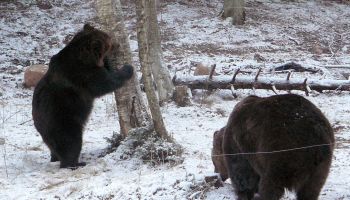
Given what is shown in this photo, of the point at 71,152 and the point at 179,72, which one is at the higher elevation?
the point at 71,152

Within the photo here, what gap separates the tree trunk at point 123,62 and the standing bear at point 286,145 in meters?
2.81

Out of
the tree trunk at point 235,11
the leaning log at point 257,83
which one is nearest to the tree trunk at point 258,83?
the leaning log at point 257,83

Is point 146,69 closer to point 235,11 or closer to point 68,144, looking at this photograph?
point 68,144

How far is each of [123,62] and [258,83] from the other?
583cm

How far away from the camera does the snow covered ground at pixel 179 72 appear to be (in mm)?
6055

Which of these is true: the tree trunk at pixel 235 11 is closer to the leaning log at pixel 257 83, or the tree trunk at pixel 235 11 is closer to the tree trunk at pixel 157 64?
the leaning log at pixel 257 83

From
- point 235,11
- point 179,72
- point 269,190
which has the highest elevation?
point 269,190

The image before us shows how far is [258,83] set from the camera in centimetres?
1251

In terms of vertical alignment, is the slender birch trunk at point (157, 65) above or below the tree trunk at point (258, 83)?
above

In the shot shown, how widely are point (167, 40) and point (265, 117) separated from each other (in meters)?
15.5

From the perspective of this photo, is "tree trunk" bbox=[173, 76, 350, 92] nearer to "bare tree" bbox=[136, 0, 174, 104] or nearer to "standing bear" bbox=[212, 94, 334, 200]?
"bare tree" bbox=[136, 0, 174, 104]

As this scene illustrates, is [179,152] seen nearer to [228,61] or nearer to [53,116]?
[53,116]

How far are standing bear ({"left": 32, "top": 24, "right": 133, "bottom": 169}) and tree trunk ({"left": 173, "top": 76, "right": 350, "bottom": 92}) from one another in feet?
18.4

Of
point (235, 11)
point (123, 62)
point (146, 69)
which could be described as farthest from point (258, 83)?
point (235, 11)
